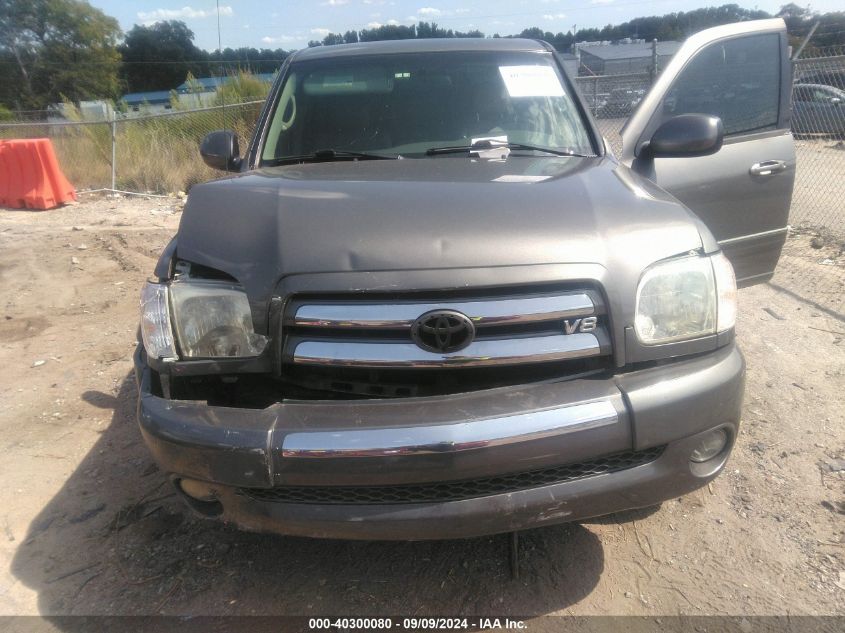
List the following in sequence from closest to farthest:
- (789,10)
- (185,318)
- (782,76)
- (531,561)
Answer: (185,318) < (531,561) < (782,76) < (789,10)

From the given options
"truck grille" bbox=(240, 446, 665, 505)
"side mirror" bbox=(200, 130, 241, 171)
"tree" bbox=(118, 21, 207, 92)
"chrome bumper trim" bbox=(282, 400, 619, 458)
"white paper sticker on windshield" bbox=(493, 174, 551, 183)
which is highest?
"white paper sticker on windshield" bbox=(493, 174, 551, 183)

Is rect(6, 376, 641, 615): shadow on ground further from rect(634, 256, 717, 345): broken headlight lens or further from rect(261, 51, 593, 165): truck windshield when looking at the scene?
rect(261, 51, 593, 165): truck windshield

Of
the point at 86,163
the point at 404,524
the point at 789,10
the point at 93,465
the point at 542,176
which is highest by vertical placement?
the point at 789,10

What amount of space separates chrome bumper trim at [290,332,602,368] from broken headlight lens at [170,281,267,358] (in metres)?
0.18

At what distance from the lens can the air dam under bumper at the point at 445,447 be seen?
72.7 inches

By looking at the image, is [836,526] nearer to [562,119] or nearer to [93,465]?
[562,119]

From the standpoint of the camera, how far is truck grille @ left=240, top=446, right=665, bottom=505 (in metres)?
1.94

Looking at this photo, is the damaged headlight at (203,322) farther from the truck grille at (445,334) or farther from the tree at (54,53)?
the tree at (54,53)

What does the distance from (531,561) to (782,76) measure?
3.29 m

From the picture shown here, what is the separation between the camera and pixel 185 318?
213 cm

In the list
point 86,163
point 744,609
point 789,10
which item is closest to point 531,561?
point 744,609

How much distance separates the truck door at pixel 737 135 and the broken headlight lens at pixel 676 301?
1.55 metres

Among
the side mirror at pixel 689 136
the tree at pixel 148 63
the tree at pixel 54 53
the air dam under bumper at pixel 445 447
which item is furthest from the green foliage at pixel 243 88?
the tree at pixel 54 53

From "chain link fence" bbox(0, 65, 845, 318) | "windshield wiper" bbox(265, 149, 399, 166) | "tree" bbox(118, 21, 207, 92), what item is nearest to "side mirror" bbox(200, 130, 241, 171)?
"windshield wiper" bbox(265, 149, 399, 166)
